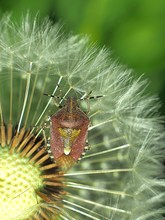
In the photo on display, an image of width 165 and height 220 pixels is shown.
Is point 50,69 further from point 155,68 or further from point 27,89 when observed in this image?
point 155,68

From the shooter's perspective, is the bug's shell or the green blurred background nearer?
the bug's shell

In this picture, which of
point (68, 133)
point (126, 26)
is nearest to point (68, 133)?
point (68, 133)

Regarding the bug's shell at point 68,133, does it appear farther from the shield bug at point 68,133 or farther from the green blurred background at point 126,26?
the green blurred background at point 126,26

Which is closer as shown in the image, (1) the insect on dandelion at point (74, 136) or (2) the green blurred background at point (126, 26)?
(1) the insect on dandelion at point (74, 136)

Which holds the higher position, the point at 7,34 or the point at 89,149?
the point at 7,34

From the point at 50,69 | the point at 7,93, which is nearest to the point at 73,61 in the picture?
the point at 50,69

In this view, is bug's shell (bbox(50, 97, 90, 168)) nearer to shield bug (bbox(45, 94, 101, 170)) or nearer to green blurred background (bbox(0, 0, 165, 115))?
shield bug (bbox(45, 94, 101, 170))

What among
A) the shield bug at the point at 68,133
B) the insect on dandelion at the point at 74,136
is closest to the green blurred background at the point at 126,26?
the insect on dandelion at the point at 74,136

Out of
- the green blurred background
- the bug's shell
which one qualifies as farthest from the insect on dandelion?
the green blurred background
